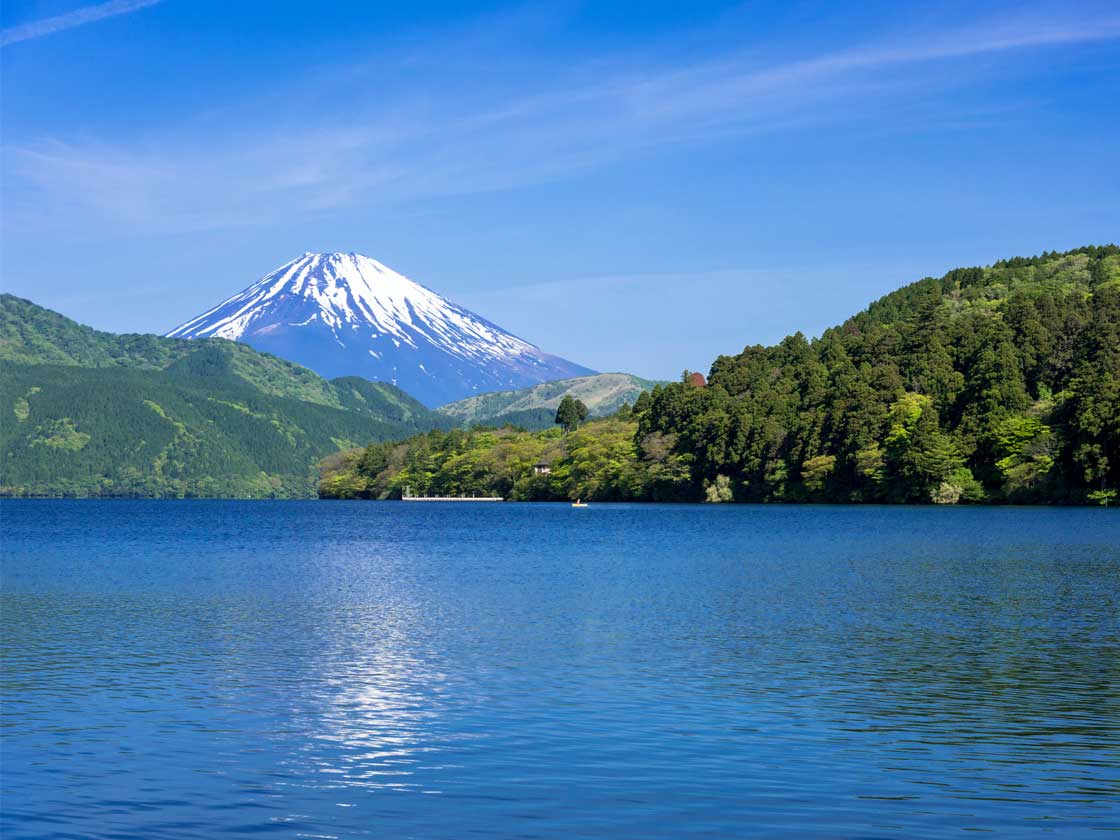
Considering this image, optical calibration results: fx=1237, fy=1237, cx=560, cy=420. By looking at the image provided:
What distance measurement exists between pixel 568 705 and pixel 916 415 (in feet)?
398

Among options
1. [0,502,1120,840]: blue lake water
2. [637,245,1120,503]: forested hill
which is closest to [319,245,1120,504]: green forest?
[637,245,1120,503]: forested hill

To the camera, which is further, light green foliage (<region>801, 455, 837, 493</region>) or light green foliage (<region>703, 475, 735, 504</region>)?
light green foliage (<region>703, 475, 735, 504</region>)

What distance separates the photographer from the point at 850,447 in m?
143

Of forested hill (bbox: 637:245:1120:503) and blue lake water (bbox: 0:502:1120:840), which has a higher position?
forested hill (bbox: 637:245:1120:503)

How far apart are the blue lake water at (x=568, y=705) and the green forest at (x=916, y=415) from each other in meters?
76.6

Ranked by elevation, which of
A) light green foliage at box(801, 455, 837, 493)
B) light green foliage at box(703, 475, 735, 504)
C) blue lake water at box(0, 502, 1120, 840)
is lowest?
blue lake water at box(0, 502, 1120, 840)

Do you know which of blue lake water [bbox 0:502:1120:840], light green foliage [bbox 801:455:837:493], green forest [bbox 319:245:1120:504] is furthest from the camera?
light green foliage [bbox 801:455:837:493]

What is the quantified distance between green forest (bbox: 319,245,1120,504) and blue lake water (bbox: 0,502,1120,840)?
76618 millimetres

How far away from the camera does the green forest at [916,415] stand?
12356 cm

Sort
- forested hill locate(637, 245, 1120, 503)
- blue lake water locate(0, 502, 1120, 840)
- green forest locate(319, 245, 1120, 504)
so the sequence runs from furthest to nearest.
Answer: green forest locate(319, 245, 1120, 504) < forested hill locate(637, 245, 1120, 503) < blue lake water locate(0, 502, 1120, 840)

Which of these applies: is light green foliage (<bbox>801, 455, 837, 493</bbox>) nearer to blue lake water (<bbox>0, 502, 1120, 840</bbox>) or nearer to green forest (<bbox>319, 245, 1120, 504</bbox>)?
green forest (<bbox>319, 245, 1120, 504</bbox>)

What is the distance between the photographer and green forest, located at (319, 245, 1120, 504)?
123562 millimetres

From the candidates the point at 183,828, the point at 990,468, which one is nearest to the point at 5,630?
the point at 183,828

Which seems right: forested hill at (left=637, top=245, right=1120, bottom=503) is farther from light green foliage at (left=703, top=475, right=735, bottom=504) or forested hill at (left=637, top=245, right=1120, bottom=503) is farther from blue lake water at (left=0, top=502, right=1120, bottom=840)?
blue lake water at (left=0, top=502, right=1120, bottom=840)
